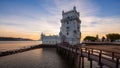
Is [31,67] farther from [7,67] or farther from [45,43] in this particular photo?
[45,43]

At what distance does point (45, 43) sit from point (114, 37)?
68302 millimetres

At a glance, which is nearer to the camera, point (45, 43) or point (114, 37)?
point (45, 43)

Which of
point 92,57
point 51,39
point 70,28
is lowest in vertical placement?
point 92,57

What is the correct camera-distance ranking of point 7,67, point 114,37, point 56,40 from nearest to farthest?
Answer: point 7,67 < point 56,40 < point 114,37

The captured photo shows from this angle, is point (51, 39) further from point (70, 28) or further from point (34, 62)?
point (34, 62)

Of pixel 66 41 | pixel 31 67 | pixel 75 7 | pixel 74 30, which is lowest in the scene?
pixel 31 67

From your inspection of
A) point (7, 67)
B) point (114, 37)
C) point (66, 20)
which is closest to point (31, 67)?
point (7, 67)

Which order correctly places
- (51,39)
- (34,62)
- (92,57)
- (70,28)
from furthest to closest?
(51,39), (70,28), (34,62), (92,57)

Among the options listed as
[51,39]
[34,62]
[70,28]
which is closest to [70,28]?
[70,28]

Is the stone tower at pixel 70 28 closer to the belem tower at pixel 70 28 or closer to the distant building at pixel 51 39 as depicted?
the belem tower at pixel 70 28

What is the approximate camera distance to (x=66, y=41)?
63.5 m

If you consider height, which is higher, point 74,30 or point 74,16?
point 74,16

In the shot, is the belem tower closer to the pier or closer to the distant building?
the distant building

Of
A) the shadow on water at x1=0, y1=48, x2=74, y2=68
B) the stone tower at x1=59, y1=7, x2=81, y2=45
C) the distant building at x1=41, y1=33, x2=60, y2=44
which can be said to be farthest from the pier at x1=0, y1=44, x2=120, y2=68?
the distant building at x1=41, y1=33, x2=60, y2=44
